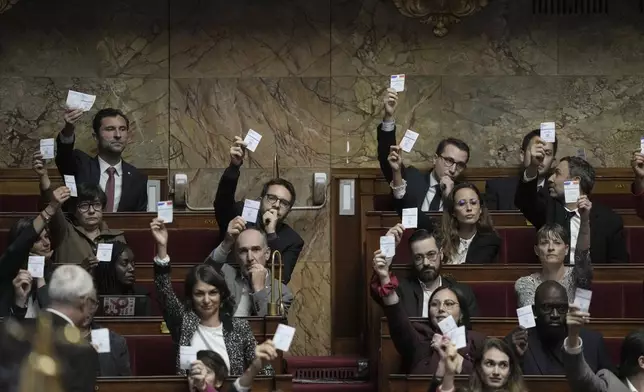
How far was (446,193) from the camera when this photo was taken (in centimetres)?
740

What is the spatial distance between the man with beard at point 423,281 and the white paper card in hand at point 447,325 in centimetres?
67

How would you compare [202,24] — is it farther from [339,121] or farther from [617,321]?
[617,321]

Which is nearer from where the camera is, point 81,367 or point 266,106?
point 81,367

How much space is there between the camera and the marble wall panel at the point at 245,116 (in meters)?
8.34

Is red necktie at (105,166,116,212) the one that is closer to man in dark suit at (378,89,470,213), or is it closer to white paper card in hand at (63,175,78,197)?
white paper card in hand at (63,175,78,197)

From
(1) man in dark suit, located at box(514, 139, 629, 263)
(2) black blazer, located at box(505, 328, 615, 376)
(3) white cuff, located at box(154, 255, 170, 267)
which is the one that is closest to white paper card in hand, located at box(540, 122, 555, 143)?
(1) man in dark suit, located at box(514, 139, 629, 263)

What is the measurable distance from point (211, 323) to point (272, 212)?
111 centimetres

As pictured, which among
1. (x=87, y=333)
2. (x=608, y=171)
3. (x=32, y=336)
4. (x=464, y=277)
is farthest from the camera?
(x=608, y=171)

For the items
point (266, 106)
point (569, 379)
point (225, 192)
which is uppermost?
point (266, 106)

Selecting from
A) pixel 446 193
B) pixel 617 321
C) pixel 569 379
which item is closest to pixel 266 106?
pixel 446 193

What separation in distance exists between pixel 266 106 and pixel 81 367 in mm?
3989

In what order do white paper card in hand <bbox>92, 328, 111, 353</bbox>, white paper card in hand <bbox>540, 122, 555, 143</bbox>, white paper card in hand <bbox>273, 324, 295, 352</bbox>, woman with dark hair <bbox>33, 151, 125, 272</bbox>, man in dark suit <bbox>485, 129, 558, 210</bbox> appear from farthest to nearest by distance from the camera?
man in dark suit <bbox>485, 129, 558, 210</bbox>
white paper card in hand <bbox>540, 122, 555, 143</bbox>
woman with dark hair <bbox>33, 151, 125, 272</bbox>
white paper card in hand <bbox>92, 328, 111, 353</bbox>
white paper card in hand <bbox>273, 324, 295, 352</bbox>

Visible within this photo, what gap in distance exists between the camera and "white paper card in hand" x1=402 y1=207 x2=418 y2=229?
22.2ft

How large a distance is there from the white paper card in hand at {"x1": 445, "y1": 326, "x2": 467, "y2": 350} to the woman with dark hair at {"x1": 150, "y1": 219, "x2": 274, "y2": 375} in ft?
2.09
